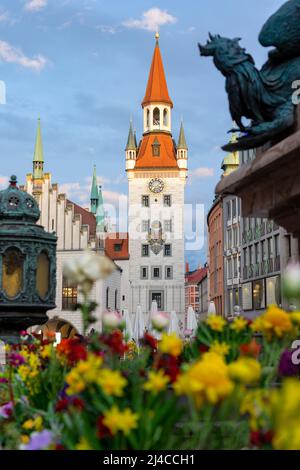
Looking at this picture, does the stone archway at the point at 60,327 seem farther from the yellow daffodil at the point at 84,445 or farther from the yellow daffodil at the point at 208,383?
the yellow daffodil at the point at 208,383

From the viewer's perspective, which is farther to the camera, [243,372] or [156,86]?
[156,86]

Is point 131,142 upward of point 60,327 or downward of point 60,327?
upward

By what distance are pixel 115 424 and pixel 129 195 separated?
72140mm

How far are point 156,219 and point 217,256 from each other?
16.3 meters

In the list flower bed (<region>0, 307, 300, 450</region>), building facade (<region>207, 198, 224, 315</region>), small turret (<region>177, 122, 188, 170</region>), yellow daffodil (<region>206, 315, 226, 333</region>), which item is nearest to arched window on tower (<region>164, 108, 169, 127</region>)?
small turret (<region>177, 122, 188, 170</region>)

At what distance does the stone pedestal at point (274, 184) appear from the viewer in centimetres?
473

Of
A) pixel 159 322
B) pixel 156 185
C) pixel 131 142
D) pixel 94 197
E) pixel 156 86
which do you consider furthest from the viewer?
pixel 94 197

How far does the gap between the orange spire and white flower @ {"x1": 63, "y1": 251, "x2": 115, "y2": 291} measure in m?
78.1

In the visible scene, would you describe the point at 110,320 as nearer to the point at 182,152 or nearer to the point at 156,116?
the point at 182,152

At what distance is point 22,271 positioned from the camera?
8.43m

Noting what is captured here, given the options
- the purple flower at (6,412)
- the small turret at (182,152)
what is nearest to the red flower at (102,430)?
the purple flower at (6,412)

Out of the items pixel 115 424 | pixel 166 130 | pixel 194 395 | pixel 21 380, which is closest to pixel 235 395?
pixel 194 395

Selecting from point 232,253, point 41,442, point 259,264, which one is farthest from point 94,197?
point 41,442

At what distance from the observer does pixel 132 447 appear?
2.29 metres
